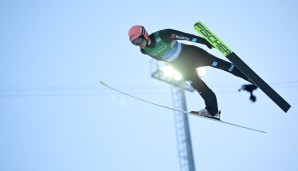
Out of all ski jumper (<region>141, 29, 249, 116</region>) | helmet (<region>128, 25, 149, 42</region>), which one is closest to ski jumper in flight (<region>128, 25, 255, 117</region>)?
ski jumper (<region>141, 29, 249, 116</region>)

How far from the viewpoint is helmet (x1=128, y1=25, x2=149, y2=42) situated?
8234 millimetres

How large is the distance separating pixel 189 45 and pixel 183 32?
0.55m

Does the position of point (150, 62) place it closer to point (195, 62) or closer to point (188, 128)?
point (188, 128)

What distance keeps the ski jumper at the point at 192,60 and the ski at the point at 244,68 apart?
150 millimetres

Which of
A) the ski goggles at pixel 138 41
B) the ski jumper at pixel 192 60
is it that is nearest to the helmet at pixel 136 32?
the ski goggles at pixel 138 41

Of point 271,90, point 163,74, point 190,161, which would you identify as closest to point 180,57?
point 271,90

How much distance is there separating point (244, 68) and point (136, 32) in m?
2.27

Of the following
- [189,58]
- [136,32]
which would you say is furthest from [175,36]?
[136,32]

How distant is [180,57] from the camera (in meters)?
8.78

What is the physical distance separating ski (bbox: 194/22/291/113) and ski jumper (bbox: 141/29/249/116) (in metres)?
0.15

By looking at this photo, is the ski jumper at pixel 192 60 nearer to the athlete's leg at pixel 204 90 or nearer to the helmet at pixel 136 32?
the athlete's leg at pixel 204 90

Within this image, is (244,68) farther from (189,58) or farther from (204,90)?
(189,58)

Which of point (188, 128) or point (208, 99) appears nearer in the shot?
point (208, 99)

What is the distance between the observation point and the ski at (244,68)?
332 inches
